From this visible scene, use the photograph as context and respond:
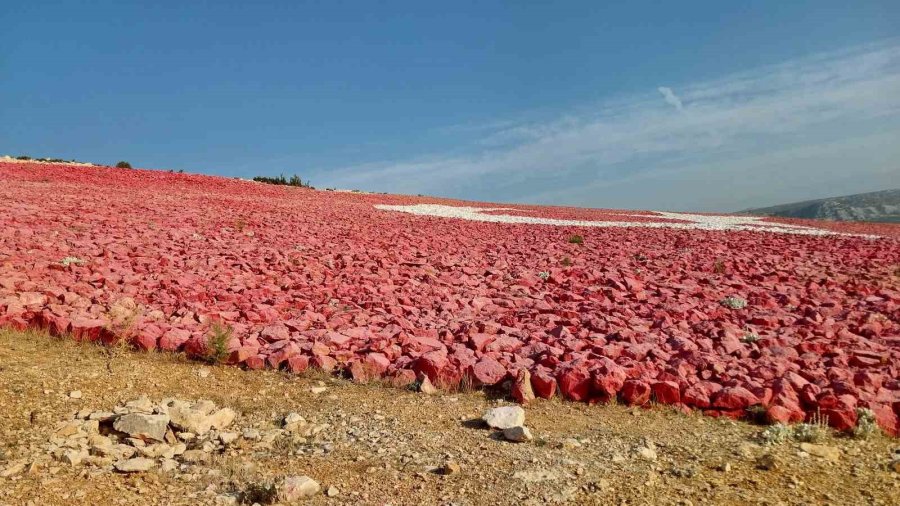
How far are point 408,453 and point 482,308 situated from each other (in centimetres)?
383

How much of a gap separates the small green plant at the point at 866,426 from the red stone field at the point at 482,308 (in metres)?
0.06

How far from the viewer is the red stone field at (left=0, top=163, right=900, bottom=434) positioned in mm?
4980

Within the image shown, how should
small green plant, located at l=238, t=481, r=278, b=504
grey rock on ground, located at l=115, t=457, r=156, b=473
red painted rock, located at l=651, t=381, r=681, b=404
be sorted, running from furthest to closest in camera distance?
red painted rock, located at l=651, t=381, r=681, b=404
grey rock on ground, located at l=115, t=457, r=156, b=473
small green plant, located at l=238, t=481, r=278, b=504

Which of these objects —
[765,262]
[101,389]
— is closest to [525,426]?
[101,389]

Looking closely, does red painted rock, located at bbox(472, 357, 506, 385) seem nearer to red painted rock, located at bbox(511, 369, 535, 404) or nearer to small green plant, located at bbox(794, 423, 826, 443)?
red painted rock, located at bbox(511, 369, 535, 404)

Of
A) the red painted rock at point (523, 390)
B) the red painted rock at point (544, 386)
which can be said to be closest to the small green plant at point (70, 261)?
the red painted rock at point (523, 390)

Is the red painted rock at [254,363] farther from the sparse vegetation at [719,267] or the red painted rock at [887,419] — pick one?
the sparse vegetation at [719,267]

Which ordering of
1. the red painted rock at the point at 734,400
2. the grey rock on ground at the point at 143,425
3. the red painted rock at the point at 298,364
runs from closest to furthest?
1. the grey rock on ground at the point at 143,425
2. the red painted rock at the point at 734,400
3. the red painted rock at the point at 298,364

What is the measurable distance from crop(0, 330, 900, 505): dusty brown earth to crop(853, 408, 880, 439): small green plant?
7 centimetres

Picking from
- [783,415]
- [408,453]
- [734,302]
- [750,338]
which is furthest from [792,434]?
[734,302]

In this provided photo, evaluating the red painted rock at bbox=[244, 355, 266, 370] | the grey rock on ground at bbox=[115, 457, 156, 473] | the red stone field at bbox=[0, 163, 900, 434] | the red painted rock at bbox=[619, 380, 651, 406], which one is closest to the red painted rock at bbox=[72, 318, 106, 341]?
the red stone field at bbox=[0, 163, 900, 434]

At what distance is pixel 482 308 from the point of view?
7.53 m

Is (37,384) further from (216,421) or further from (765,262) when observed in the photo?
(765,262)

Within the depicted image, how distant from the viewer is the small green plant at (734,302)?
7.94 metres
